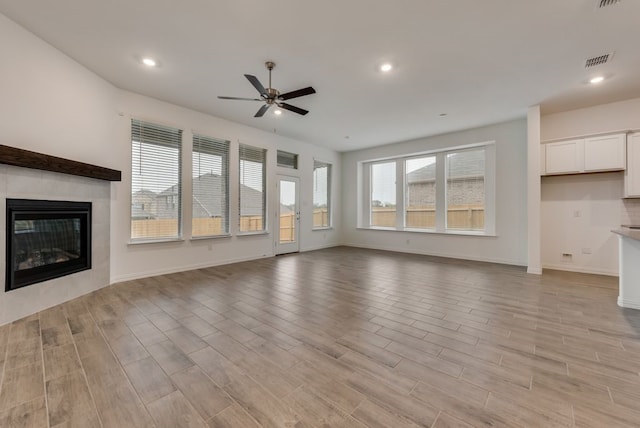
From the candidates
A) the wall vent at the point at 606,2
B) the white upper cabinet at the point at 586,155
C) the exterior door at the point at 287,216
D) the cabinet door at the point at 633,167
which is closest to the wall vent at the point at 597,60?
the wall vent at the point at 606,2

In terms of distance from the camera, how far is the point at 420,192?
7086mm

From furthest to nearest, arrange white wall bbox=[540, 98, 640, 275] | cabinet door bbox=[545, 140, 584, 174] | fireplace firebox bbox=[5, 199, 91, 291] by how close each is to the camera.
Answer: cabinet door bbox=[545, 140, 584, 174], white wall bbox=[540, 98, 640, 275], fireplace firebox bbox=[5, 199, 91, 291]

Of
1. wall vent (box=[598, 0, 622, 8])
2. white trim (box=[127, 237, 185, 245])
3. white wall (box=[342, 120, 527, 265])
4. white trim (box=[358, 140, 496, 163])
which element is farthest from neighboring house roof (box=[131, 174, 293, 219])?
wall vent (box=[598, 0, 622, 8])

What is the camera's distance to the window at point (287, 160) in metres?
6.79

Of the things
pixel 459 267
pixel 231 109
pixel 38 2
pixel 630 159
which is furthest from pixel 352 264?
pixel 38 2

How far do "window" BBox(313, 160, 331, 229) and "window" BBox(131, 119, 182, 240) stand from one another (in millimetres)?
3843

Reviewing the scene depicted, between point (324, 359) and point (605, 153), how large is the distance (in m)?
5.86

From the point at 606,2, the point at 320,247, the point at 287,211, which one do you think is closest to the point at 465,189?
the point at 320,247

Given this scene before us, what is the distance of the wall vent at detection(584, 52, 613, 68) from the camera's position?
3201 millimetres

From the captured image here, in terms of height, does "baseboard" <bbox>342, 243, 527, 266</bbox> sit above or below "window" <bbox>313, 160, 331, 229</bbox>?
below

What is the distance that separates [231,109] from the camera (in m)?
4.95

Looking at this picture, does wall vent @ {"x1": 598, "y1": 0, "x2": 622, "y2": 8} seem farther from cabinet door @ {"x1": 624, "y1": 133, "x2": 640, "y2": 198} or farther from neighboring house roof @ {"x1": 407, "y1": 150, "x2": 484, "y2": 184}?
neighboring house roof @ {"x1": 407, "y1": 150, "x2": 484, "y2": 184}

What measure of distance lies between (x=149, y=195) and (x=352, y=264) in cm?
408

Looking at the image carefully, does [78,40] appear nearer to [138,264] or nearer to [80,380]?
[138,264]
